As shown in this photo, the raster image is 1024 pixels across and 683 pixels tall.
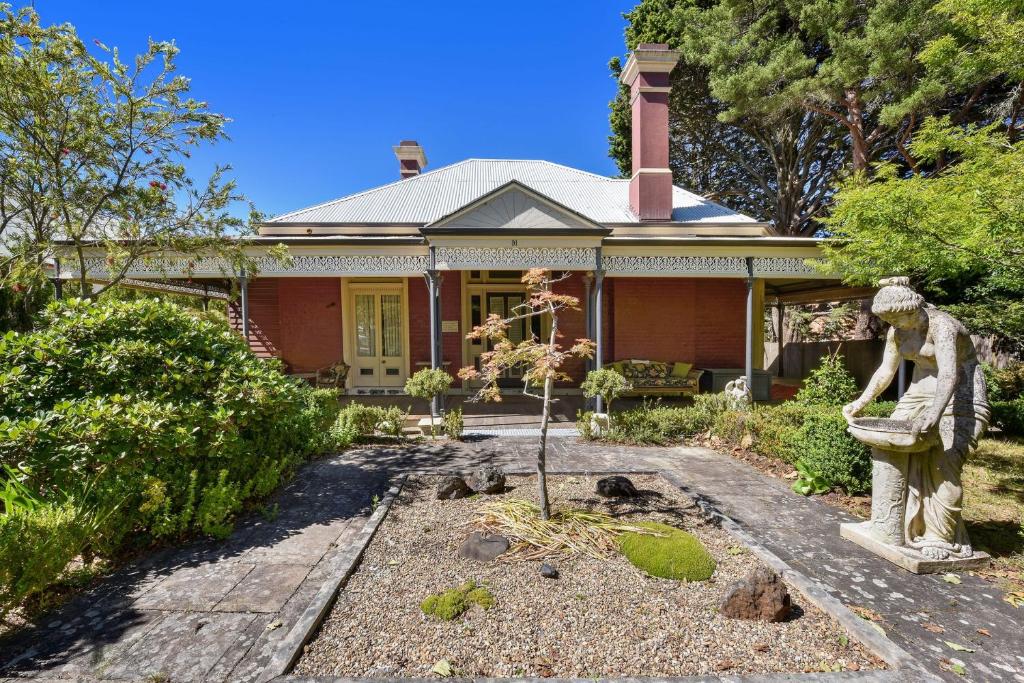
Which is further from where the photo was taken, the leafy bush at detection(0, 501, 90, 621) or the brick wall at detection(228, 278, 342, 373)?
the brick wall at detection(228, 278, 342, 373)

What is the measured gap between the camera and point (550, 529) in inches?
156

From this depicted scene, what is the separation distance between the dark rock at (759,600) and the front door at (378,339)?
9.88 m

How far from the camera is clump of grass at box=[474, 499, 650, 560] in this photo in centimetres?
367

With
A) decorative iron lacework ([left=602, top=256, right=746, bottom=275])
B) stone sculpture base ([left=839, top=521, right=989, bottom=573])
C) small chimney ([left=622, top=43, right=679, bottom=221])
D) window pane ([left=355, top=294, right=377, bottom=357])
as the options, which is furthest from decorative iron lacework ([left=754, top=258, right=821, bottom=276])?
window pane ([left=355, top=294, right=377, bottom=357])

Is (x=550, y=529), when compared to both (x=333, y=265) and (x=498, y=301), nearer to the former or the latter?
(x=333, y=265)

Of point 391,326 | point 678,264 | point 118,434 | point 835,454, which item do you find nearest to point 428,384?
point 118,434

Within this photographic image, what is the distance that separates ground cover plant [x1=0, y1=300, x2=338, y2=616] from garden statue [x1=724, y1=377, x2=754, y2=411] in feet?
23.4

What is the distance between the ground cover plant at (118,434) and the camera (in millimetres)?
3168

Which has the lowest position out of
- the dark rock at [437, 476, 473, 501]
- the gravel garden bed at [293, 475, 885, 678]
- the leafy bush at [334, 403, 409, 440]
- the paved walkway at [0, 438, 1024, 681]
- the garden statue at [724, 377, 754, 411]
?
the paved walkway at [0, 438, 1024, 681]

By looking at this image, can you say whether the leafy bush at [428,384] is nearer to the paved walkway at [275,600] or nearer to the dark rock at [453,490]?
the paved walkway at [275,600]

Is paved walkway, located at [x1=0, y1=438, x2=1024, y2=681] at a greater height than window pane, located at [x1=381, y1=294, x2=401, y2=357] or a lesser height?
lesser

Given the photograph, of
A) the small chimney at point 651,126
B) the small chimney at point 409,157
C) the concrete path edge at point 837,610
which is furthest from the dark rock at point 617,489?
the small chimney at point 409,157

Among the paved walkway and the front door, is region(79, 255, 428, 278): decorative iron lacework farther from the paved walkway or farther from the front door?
the paved walkway

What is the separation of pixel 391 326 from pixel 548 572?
9378 millimetres
